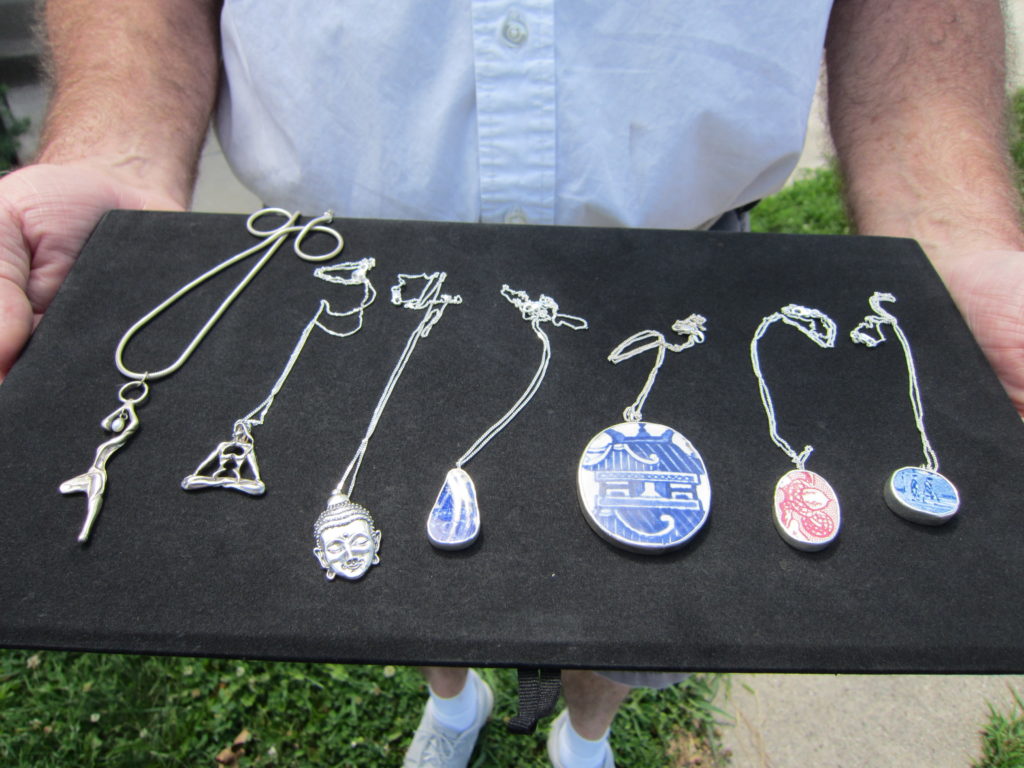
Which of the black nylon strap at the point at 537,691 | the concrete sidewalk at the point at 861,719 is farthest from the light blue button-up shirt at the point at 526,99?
the black nylon strap at the point at 537,691

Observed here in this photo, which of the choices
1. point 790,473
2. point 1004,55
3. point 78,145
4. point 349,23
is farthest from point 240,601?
point 1004,55

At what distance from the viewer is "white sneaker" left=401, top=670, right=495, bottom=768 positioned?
1.75 metres

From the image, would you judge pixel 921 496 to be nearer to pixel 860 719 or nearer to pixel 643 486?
pixel 643 486

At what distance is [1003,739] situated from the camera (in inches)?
69.2

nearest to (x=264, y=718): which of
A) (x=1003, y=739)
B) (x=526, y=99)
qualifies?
(x=526, y=99)

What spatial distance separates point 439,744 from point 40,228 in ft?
4.76

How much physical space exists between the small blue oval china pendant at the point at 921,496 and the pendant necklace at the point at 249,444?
0.89 meters

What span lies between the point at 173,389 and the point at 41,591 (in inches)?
13.6

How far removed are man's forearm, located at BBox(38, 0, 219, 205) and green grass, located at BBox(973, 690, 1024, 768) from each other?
236 centimetres

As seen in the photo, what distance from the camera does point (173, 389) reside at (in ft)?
3.64

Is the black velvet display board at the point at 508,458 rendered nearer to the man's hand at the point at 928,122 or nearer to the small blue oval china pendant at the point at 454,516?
the small blue oval china pendant at the point at 454,516

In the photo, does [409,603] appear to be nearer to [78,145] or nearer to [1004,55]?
[78,145]

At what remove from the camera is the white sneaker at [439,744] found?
175 centimetres

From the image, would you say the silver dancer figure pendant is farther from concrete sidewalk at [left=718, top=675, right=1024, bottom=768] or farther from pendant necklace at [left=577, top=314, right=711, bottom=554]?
concrete sidewalk at [left=718, top=675, right=1024, bottom=768]
